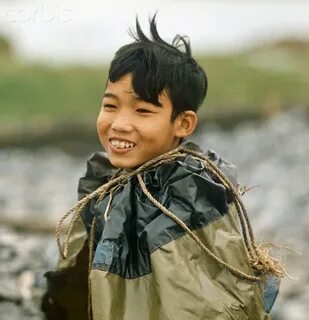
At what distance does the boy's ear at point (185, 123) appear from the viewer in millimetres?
3846

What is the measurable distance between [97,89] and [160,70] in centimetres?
2468

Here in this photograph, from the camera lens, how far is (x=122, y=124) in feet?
12.2

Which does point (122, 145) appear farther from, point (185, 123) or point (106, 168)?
point (106, 168)

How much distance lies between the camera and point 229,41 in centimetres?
4591

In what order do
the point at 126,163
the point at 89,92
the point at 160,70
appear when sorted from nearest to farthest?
the point at 160,70 → the point at 126,163 → the point at 89,92

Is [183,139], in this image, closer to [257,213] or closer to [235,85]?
[257,213]

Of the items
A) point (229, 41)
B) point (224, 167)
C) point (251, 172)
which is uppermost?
point (229, 41)

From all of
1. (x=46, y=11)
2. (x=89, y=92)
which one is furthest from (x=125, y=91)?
(x=89, y=92)

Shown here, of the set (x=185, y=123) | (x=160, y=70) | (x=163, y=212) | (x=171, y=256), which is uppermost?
(x=160, y=70)

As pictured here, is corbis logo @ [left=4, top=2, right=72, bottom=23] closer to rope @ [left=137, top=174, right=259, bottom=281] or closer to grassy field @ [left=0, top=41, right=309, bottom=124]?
rope @ [left=137, top=174, right=259, bottom=281]

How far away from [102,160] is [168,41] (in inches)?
30.8

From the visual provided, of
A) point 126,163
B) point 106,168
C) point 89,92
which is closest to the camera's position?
point 126,163

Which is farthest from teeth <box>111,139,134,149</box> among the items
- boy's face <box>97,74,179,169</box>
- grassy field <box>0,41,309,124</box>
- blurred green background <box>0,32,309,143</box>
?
grassy field <box>0,41,309,124</box>

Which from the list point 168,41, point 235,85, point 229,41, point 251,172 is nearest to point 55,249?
point 168,41
